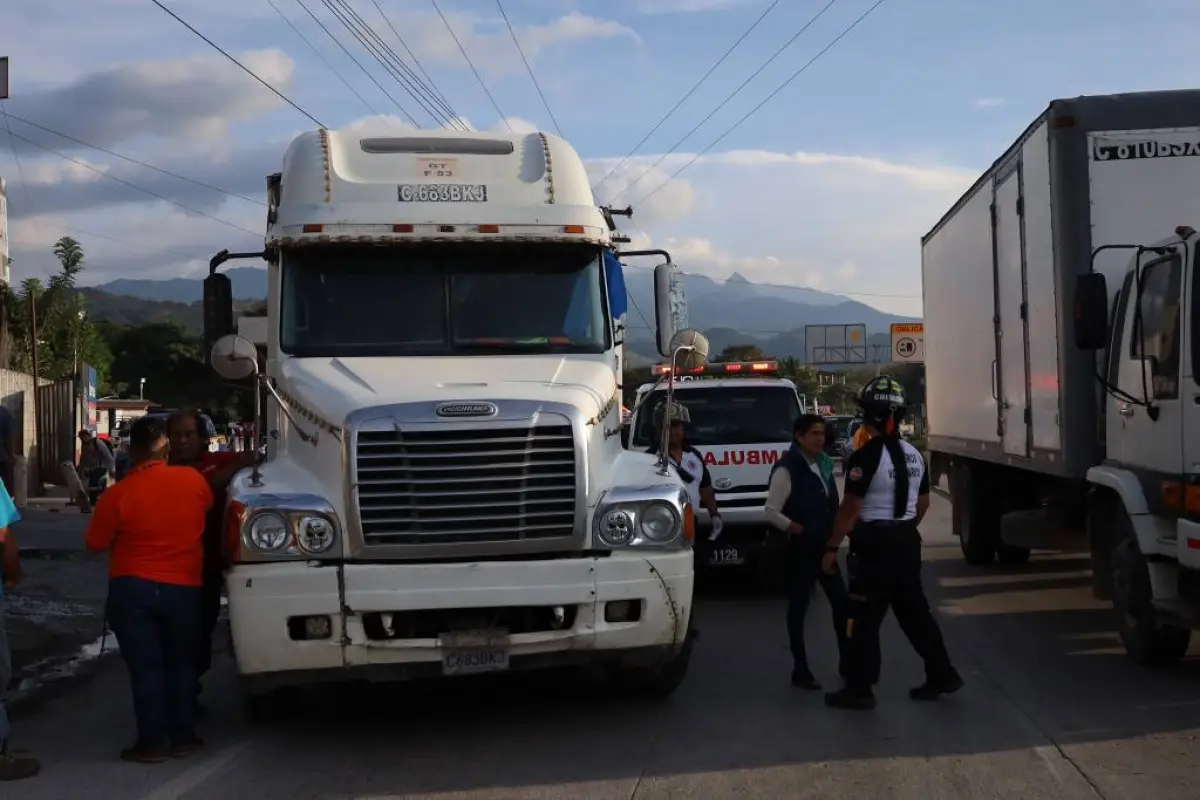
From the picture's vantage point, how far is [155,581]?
7312 millimetres

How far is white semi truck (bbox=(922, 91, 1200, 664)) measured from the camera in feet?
28.0

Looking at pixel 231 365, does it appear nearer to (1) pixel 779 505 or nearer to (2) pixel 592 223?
(2) pixel 592 223

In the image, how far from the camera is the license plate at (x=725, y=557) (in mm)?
12836

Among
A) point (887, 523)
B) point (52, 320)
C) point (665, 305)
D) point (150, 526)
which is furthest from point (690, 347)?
point (52, 320)

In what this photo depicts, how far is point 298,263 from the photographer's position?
28.4ft

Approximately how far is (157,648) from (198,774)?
0.75 m

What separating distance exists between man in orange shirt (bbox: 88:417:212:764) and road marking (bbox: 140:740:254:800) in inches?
7.2

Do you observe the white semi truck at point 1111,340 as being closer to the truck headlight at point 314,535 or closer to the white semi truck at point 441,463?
the white semi truck at point 441,463

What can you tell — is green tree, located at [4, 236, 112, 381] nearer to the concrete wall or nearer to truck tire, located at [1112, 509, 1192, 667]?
the concrete wall

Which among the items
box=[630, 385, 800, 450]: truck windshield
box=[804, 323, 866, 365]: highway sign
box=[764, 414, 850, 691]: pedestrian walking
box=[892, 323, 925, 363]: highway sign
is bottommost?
box=[764, 414, 850, 691]: pedestrian walking

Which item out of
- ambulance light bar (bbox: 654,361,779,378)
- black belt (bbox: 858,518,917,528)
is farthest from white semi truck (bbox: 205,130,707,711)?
ambulance light bar (bbox: 654,361,779,378)

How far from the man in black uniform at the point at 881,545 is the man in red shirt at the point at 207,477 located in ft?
11.6

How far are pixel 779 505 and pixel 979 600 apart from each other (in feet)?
15.0

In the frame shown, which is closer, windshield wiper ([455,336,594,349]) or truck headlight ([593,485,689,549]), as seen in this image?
truck headlight ([593,485,689,549])
